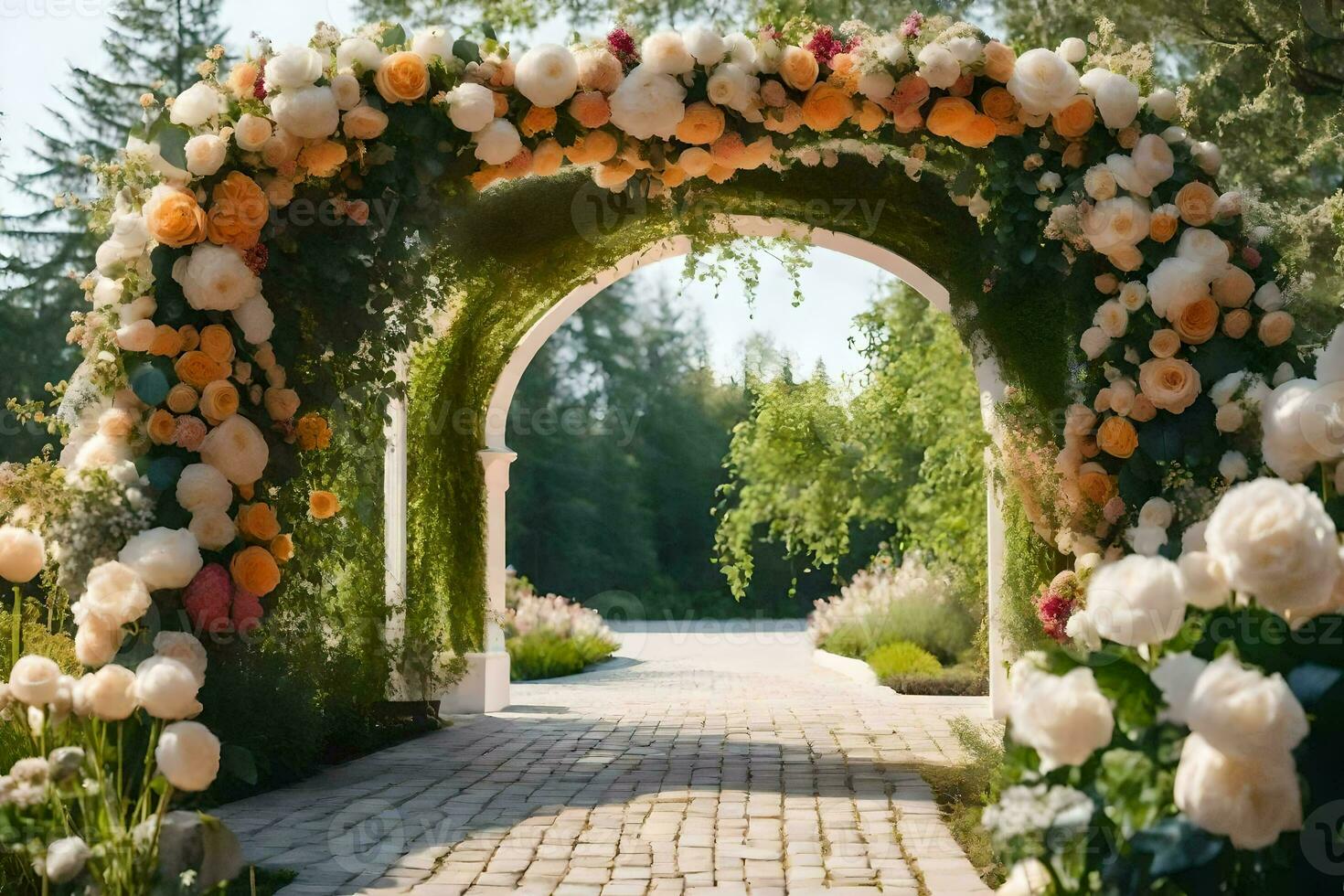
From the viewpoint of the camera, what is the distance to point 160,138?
4648mm

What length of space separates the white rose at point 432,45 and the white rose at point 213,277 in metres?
1.05

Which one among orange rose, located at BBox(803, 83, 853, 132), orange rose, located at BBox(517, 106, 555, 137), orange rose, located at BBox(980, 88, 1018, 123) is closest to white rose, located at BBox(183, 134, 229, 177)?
orange rose, located at BBox(517, 106, 555, 137)

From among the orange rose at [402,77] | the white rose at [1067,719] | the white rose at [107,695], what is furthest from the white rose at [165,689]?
the orange rose at [402,77]

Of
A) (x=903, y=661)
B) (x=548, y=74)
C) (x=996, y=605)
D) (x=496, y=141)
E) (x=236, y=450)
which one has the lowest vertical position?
(x=903, y=661)

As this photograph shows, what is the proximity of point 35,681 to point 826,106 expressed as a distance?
3461 mm

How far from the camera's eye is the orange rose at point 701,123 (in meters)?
5.13

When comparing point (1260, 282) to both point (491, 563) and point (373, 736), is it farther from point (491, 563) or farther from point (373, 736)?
point (491, 563)

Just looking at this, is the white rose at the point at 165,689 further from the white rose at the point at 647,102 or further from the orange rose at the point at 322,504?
the white rose at the point at 647,102

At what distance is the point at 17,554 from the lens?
3557 mm

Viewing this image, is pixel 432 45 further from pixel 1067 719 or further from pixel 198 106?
pixel 1067 719

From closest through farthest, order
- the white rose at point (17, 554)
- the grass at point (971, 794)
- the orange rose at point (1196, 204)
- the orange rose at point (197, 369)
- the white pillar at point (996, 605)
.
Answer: the white rose at point (17, 554)
the grass at point (971, 794)
the orange rose at point (197, 369)
the orange rose at point (1196, 204)
the white pillar at point (996, 605)

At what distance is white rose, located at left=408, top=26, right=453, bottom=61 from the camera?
498 cm

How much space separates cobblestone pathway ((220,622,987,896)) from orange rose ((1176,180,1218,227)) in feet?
7.98

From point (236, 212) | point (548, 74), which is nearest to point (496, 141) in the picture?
point (548, 74)
